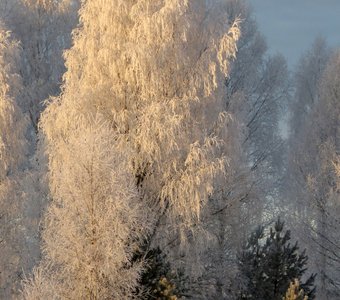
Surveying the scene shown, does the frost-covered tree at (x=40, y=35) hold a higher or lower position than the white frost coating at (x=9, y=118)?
higher

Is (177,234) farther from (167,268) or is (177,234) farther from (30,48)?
(30,48)

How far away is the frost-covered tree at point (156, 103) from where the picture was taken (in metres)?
14.5

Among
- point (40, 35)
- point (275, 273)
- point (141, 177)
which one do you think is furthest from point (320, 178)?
point (40, 35)

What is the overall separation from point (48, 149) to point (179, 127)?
142 inches

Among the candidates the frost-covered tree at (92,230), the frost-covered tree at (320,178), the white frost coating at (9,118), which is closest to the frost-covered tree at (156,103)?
the frost-covered tree at (92,230)

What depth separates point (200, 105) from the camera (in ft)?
50.6

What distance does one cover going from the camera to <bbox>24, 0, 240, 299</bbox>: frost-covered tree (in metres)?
14.5

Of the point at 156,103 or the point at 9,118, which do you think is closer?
the point at 156,103

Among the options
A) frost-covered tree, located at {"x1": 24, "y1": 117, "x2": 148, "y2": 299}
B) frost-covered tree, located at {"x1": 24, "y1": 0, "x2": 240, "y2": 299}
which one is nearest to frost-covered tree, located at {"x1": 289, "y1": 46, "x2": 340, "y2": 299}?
frost-covered tree, located at {"x1": 24, "y1": 0, "x2": 240, "y2": 299}

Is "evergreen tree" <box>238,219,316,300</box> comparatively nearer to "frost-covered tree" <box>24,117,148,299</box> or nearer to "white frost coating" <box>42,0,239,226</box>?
"white frost coating" <box>42,0,239,226</box>

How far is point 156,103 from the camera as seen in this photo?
14.5 metres

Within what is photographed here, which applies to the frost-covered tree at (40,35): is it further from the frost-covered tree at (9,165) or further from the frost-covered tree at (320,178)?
the frost-covered tree at (320,178)

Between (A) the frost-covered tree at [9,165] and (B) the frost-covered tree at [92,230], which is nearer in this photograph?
(B) the frost-covered tree at [92,230]

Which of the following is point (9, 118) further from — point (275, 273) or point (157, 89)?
point (275, 273)
